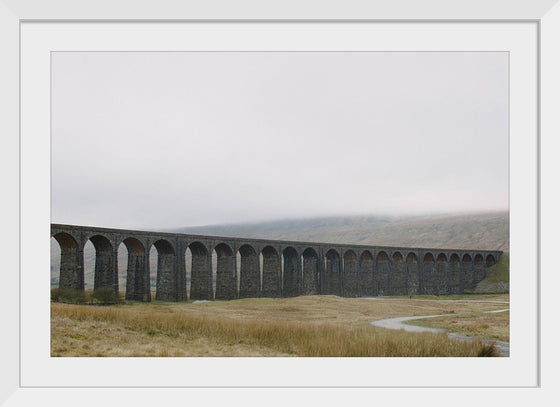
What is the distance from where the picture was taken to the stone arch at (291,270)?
190 feet

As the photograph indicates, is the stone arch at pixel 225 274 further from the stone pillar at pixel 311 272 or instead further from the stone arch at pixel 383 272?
the stone arch at pixel 383 272

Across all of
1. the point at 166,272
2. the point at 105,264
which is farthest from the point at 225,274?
the point at 105,264

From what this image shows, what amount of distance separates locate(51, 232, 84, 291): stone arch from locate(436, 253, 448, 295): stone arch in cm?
5380

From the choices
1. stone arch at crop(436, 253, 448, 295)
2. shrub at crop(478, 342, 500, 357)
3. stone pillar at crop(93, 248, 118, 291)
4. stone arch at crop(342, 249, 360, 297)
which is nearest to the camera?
shrub at crop(478, 342, 500, 357)

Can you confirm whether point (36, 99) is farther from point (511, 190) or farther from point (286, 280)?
point (286, 280)

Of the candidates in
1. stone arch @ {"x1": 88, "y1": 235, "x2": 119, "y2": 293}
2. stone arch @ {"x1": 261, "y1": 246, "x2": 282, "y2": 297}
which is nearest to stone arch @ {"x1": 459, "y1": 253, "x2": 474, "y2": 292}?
stone arch @ {"x1": 261, "y1": 246, "x2": 282, "y2": 297}

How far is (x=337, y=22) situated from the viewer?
15656mm

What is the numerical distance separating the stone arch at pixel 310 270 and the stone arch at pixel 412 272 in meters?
18.9

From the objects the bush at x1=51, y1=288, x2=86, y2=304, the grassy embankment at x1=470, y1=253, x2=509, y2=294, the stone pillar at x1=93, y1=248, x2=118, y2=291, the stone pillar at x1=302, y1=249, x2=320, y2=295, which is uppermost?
the stone pillar at x1=93, y1=248, x2=118, y2=291

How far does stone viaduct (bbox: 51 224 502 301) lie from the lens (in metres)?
39.2

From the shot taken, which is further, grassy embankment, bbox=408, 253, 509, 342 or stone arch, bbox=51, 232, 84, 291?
stone arch, bbox=51, 232, 84, 291

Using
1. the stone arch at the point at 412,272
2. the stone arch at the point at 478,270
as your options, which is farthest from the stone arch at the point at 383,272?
the stone arch at the point at 478,270

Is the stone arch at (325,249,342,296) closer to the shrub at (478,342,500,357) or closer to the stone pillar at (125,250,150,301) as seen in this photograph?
the stone pillar at (125,250,150,301)
